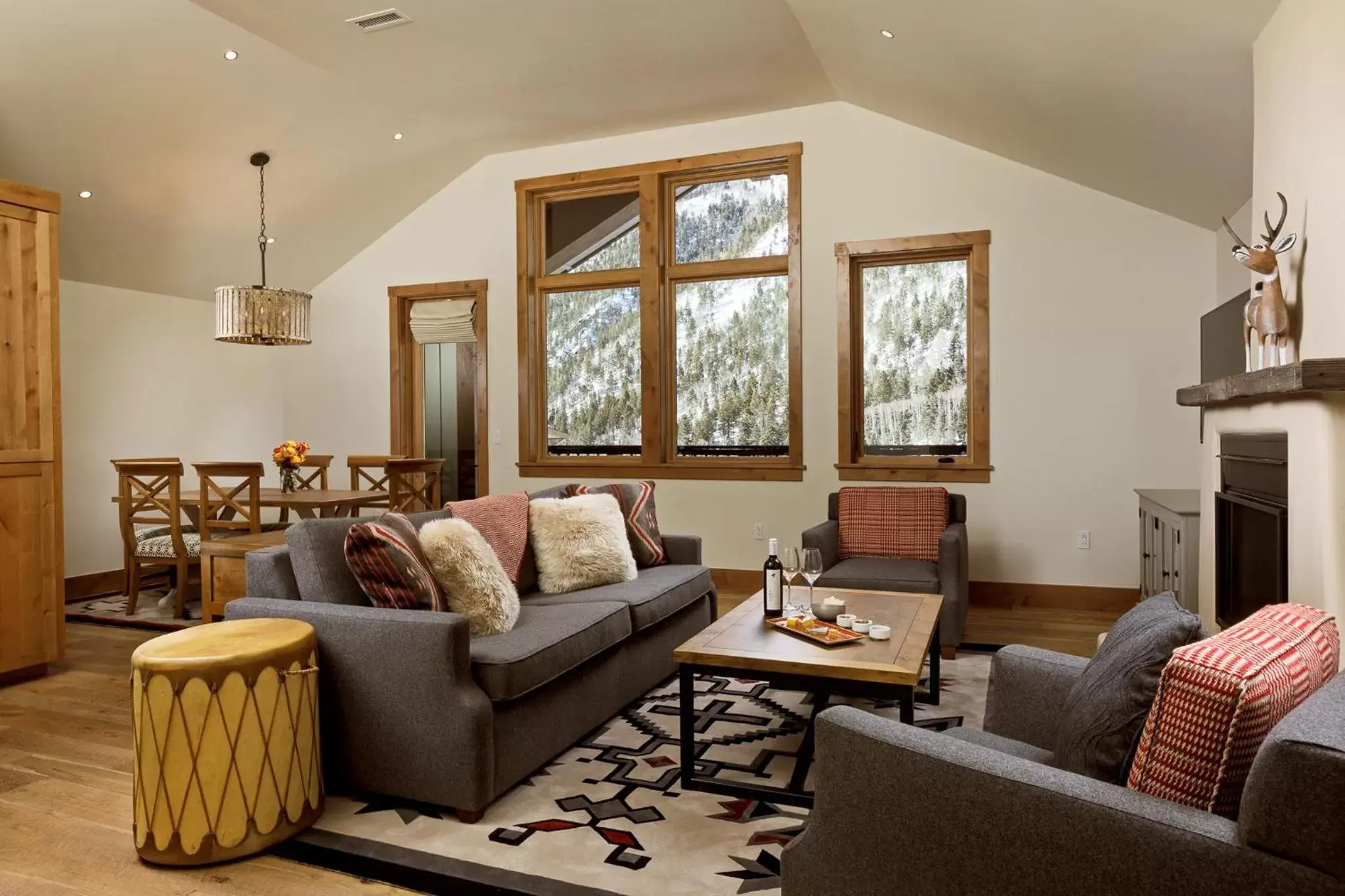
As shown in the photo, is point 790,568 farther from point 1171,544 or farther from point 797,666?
point 1171,544

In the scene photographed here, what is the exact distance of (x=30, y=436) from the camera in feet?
13.3

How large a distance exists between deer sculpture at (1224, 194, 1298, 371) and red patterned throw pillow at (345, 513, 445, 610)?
9.07 feet

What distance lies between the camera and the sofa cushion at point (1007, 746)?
181 centimetres

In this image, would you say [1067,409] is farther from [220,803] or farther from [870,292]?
[220,803]

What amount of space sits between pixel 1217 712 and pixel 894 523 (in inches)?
146

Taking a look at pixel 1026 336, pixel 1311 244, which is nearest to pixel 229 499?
pixel 1026 336

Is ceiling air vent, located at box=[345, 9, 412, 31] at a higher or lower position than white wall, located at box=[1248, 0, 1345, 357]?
higher

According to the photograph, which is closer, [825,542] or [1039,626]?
[825,542]

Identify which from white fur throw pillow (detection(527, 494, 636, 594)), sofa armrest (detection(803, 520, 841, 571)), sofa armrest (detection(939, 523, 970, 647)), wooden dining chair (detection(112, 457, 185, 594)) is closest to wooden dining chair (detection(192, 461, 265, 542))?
wooden dining chair (detection(112, 457, 185, 594))

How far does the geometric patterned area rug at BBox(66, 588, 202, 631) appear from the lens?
16.7ft

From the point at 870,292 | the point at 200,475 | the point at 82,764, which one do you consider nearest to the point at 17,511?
the point at 200,475

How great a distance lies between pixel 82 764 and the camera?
9.93 feet

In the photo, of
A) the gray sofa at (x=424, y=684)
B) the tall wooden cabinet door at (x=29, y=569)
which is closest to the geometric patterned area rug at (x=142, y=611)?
the tall wooden cabinet door at (x=29, y=569)

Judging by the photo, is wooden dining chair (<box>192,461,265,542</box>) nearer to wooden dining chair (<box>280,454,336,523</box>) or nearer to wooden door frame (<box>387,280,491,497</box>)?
wooden dining chair (<box>280,454,336,523</box>)
